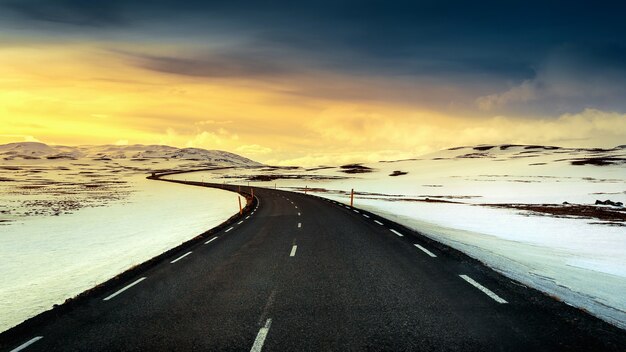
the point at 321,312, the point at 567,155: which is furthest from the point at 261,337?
the point at 567,155

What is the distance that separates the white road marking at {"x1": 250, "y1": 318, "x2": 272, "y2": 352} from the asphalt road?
0.02 m

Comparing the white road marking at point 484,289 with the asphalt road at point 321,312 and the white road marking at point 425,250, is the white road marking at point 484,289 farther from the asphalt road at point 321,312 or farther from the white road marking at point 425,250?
the white road marking at point 425,250

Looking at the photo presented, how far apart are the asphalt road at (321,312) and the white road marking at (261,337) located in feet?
0.07

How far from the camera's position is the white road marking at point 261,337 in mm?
4855

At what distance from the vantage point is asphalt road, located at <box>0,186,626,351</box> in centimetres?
500

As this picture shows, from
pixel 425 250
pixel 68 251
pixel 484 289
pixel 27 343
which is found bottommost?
pixel 68 251

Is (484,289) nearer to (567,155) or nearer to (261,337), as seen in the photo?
(261,337)

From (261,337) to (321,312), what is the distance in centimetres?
127

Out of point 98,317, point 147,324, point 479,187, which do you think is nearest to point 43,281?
point 98,317

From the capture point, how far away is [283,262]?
32.4 ft

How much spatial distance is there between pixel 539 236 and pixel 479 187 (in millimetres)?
43636

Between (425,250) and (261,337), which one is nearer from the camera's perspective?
(261,337)

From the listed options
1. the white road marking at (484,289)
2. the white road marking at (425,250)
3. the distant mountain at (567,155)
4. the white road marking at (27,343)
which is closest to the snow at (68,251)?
the white road marking at (27,343)

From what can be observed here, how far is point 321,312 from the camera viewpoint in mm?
6102
